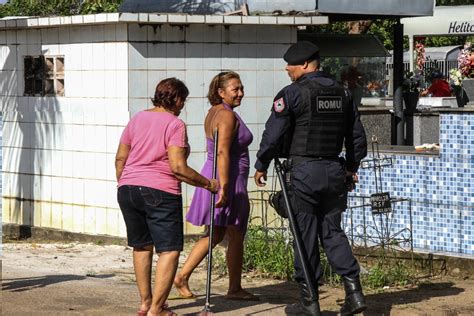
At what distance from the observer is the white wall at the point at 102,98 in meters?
12.0

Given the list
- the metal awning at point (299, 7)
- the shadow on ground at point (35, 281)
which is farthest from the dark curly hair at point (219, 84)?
the metal awning at point (299, 7)

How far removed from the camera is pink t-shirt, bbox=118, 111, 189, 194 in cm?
775

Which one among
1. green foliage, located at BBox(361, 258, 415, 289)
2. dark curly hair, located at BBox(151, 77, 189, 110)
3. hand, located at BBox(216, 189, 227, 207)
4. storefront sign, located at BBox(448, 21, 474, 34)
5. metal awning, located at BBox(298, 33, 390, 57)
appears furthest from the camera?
storefront sign, located at BBox(448, 21, 474, 34)

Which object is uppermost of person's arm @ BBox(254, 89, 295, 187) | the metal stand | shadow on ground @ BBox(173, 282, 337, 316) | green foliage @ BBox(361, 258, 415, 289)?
person's arm @ BBox(254, 89, 295, 187)

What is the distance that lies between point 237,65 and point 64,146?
7.14 ft

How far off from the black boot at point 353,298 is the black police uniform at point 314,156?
57mm

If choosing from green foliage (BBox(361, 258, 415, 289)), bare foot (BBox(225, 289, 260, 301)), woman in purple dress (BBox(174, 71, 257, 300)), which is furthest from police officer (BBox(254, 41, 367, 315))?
green foliage (BBox(361, 258, 415, 289))

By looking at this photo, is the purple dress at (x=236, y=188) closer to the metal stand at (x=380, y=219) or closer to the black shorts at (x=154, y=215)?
the black shorts at (x=154, y=215)

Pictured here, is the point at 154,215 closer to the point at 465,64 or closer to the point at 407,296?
the point at 407,296

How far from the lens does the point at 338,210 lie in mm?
8102

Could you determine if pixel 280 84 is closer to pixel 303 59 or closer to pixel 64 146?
pixel 64 146

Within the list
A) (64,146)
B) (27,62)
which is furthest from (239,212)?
(27,62)

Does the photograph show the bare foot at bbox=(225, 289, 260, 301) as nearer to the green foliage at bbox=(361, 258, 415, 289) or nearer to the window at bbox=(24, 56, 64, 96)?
the green foliage at bbox=(361, 258, 415, 289)

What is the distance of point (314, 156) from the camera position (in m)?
7.98
